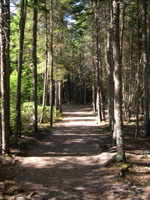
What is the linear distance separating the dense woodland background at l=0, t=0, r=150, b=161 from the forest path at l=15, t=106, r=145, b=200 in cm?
124

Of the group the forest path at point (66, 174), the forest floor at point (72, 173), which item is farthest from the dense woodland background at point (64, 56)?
the forest path at point (66, 174)

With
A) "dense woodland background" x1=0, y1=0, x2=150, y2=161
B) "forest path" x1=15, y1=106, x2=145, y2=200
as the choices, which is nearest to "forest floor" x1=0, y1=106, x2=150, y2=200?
"forest path" x1=15, y1=106, x2=145, y2=200

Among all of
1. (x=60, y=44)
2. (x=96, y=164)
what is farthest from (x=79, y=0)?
(x=96, y=164)

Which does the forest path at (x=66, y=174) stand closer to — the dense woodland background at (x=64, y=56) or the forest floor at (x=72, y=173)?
the forest floor at (x=72, y=173)

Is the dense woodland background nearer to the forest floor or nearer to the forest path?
the forest floor

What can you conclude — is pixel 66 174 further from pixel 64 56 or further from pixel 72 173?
pixel 64 56

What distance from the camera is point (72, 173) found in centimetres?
788

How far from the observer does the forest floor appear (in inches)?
241

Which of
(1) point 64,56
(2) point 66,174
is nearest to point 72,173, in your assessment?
(2) point 66,174

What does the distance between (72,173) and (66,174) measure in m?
0.24

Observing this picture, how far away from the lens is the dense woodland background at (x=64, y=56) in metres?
8.78

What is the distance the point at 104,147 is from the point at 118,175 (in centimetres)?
411

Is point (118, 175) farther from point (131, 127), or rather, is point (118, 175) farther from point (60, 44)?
point (60, 44)

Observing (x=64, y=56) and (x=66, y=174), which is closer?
(x=66, y=174)
